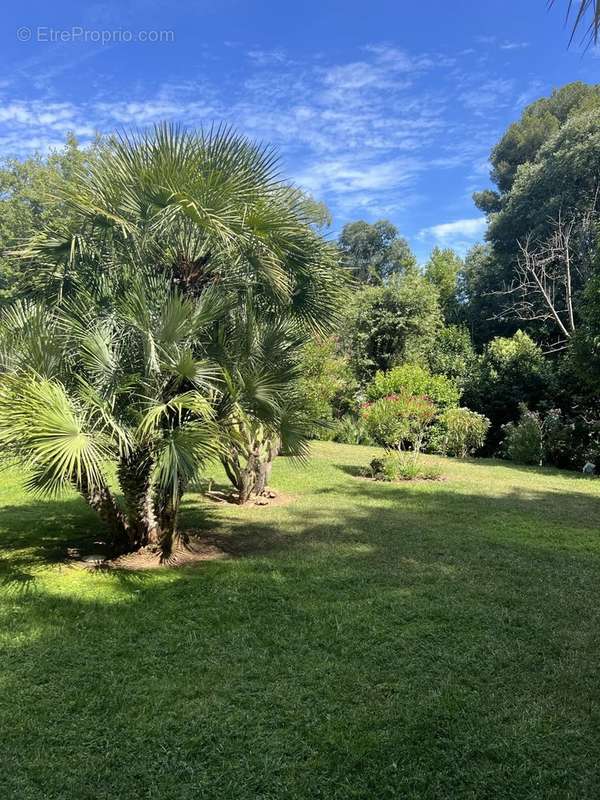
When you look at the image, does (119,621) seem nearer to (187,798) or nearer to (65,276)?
(187,798)

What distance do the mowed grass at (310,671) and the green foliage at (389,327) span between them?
1361cm

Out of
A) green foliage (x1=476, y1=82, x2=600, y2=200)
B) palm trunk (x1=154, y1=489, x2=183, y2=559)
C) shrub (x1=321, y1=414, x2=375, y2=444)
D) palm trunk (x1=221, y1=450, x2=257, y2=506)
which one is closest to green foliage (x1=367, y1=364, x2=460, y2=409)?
shrub (x1=321, y1=414, x2=375, y2=444)

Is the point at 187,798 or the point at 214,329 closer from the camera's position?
the point at 187,798

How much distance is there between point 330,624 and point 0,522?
5.31 meters

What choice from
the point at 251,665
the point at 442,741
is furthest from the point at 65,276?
the point at 442,741

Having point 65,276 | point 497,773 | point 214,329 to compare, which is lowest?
point 497,773

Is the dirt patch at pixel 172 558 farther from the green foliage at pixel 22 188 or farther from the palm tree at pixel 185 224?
the green foliage at pixel 22 188

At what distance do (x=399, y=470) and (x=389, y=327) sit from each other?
380 inches

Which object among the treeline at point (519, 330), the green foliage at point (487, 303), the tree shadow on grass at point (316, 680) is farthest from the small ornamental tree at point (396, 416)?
the green foliage at point (487, 303)

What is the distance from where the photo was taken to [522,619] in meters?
4.12

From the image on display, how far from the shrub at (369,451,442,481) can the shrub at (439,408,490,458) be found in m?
4.52

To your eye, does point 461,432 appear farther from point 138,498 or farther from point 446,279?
point 446,279

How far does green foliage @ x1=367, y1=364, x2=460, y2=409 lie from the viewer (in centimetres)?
1464

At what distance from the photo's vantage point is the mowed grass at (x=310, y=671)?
245 cm
